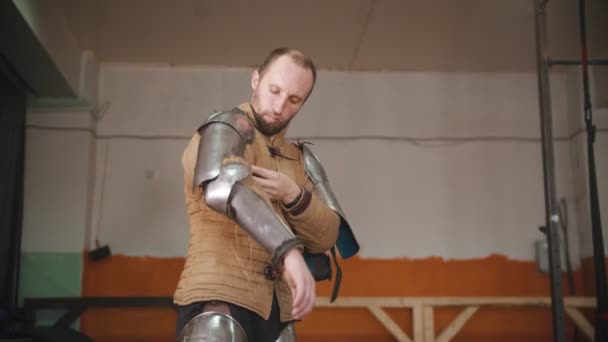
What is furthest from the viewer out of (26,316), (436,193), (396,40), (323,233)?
(436,193)

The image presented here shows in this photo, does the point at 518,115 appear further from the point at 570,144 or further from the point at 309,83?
the point at 309,83

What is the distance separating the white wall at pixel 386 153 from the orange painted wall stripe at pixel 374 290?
0.31 feet

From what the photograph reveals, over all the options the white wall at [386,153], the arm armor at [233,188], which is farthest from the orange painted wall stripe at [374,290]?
the arm armor at [233,188]

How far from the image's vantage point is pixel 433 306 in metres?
3.70

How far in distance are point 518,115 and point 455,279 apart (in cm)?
127

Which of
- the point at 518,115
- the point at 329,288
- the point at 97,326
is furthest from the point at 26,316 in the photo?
the point at 518,115

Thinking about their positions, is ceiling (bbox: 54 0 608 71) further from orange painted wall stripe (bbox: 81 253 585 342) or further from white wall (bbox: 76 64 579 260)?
orange painted wall stripe (bbox: 81 253 585 342)

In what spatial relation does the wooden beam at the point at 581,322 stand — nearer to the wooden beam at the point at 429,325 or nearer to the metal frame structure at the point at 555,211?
the wooden beam at the point at 429,325

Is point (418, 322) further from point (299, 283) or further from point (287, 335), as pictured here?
point (299, 283)

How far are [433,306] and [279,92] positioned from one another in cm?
263

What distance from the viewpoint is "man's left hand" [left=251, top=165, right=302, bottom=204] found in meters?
1.29

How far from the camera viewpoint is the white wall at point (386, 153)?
391 centimetres

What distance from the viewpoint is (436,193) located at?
402cm

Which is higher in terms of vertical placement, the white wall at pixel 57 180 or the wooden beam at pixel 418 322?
the white wall at pixel 57 180
